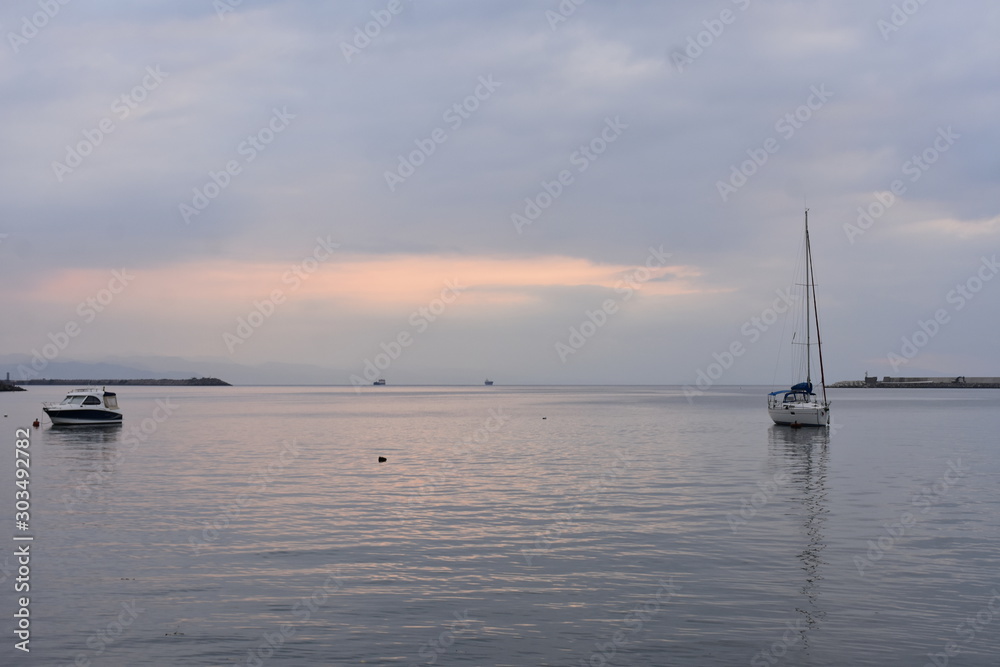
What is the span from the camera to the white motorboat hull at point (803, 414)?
8969cm

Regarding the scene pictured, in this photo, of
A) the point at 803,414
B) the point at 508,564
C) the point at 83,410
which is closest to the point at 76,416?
the point at 83,410

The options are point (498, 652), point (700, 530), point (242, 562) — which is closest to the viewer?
point (498, 652)

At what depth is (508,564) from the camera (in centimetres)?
2473

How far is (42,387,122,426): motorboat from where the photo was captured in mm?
90812

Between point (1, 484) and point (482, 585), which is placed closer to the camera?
point (482, 585)

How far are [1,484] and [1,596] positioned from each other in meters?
25.6

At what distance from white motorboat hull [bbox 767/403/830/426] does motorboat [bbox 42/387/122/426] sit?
74.4m

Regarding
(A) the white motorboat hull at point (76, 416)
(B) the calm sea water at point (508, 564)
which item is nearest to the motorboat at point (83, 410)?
(A) the white motorboat hull at point (76, 416)

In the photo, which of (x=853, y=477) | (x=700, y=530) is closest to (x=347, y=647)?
(x=700, y=530)

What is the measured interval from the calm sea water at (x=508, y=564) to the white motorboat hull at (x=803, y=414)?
35.3 m

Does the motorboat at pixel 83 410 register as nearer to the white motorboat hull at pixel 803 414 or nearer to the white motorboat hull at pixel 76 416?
the white motorboat hull at pixel 76 416

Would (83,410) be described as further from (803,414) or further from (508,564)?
(508,564)

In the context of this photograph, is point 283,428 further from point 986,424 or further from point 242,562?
point 986,424

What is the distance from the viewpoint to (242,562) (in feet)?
82.3
